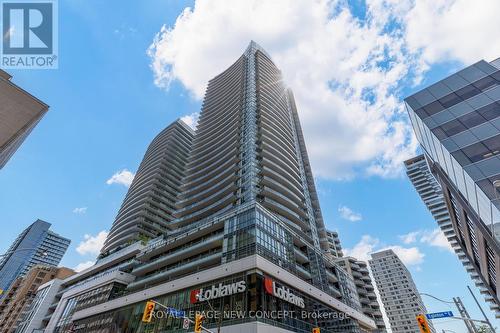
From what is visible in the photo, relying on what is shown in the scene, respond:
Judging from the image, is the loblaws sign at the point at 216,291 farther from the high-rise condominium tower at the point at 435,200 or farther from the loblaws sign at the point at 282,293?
the high-rise condominium tower at the point at 435,200

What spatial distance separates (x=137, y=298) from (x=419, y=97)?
51631 mm

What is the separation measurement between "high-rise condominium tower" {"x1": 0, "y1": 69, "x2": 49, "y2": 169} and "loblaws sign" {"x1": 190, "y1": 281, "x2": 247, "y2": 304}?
82.2 feet

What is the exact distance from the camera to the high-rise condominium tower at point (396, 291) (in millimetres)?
131875

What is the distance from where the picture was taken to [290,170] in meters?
61.4

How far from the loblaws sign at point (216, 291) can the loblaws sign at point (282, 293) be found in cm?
276

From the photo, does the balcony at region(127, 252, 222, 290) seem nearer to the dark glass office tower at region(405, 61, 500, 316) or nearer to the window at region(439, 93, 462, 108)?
the dark glass office tower at region(405, 61, 500, 316)

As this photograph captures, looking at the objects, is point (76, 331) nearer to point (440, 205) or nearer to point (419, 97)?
point (419, 97)

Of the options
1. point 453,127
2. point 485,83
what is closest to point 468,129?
point 453,127

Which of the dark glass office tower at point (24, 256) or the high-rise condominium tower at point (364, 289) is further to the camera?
the dark glass office tower at point (24, 256)

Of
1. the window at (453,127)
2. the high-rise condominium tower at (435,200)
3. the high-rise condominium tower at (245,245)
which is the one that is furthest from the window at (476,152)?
the high-rise condominium tower at (435,200)

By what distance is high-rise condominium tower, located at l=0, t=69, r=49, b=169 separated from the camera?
18547mm

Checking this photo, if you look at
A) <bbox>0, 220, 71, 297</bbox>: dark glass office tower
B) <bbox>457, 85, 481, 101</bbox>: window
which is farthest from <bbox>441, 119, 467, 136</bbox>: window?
<bbox>0, 220, 71, 297</bbox>: dark glass office tower

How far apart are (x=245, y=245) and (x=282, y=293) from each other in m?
7.58

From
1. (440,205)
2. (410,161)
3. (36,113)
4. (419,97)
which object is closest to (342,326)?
(419,97)
